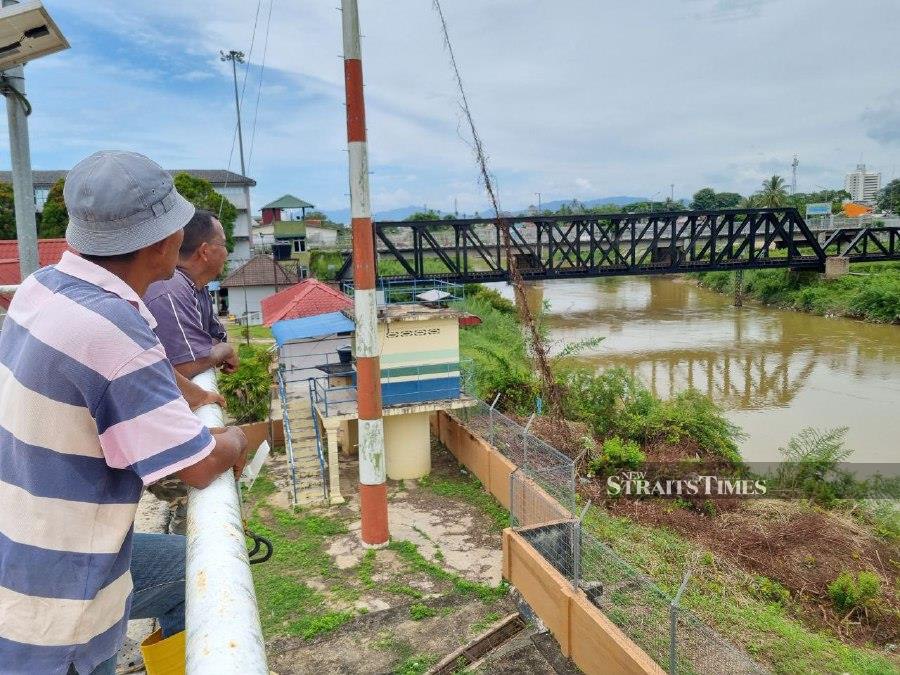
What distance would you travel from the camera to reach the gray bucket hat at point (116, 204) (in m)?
1.34

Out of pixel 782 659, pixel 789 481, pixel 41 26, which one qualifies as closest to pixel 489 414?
pixel 789 481

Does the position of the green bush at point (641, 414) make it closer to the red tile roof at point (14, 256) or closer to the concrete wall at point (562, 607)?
the concrete wall at point (562, 607)

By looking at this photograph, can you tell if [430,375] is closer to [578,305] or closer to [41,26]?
[41,26]

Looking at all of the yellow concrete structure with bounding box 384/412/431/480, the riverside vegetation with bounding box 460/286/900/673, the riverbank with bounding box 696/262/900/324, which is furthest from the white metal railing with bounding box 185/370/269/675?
the riverbank with bounding box 696/262/900/324

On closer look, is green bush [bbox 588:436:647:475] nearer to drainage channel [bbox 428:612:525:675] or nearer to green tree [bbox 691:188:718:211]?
drainage channel [bbox 428:612:525:675]

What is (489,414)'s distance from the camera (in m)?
11.0

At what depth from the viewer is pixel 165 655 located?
168cm

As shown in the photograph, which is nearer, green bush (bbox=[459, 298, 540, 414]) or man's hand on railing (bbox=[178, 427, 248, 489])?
man's hand on railing (bbox=[178, 427, 248, 489])

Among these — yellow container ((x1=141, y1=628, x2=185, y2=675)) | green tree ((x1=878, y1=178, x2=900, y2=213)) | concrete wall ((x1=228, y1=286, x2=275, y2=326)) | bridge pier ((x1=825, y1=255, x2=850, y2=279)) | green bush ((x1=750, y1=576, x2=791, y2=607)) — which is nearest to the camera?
yellow container ((x1=141, y1=628, x2=185, y2=675))

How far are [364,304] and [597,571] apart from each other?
4.31 meters

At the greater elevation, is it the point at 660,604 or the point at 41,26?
the point at 41,26

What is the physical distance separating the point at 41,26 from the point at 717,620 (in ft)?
23.0

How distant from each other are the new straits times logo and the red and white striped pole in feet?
12.0

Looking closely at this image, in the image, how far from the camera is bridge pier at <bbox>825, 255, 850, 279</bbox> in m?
34.0
